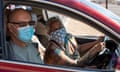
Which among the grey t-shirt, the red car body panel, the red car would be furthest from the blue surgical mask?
the red car body panel

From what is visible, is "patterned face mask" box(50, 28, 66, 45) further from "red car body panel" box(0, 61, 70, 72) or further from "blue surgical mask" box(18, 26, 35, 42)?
"red car body panel" box(0, 61, 70, 72)

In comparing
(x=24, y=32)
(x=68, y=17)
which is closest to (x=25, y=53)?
(x=24, y=32)

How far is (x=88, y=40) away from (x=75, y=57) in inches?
36.6

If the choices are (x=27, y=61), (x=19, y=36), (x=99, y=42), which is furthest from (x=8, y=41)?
(x=99, y=42)

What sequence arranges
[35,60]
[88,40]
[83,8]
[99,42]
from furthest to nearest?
[88,40] → [99,42] → [35,60] → [83,8]

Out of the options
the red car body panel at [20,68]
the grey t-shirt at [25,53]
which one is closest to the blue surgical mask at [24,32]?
the grey t-shirt at [25,53]

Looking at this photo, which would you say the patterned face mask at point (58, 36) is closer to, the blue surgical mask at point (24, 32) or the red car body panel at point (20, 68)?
the blue surgical mask at point (24, 32)

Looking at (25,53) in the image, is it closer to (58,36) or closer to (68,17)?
(58,36)

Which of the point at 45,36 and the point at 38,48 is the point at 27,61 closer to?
the point at 38,48

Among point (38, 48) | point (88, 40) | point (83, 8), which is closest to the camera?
point (83, 8)

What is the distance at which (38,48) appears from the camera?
11.8 feet

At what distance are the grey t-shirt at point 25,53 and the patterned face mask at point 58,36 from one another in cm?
19

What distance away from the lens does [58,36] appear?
3566mm

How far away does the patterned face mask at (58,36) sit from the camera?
3543 mm
